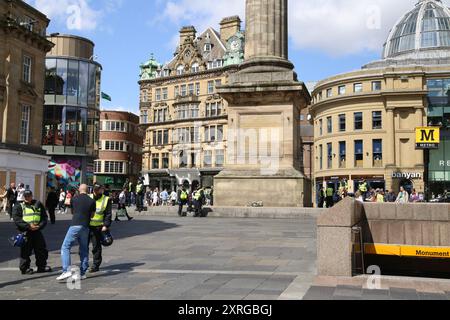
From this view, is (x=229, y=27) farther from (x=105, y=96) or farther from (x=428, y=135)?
(x=428, y=135)

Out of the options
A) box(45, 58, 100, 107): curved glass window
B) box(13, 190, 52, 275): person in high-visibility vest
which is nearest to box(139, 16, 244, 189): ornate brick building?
box(45, 58, 100, 107): curved glass window

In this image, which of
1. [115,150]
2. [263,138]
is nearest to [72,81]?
[115,150]

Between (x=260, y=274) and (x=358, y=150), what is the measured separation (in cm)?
6242

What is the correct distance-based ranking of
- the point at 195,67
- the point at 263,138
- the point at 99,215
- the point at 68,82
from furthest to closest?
the point at 195,67, the point at 68,82, the point at 263,138, the point at 99,215

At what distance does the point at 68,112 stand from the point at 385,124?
41.3 meters

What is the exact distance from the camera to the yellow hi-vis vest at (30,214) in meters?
10.1

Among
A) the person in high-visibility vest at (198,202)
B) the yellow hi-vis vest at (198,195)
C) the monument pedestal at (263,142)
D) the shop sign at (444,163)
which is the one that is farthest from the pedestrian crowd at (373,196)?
the shop sign at (444,163)

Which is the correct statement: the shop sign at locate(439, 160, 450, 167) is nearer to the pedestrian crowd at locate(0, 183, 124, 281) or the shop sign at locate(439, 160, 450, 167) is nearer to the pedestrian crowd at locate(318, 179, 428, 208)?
the pedestrian crowd at locate(318, 179, 428, 208)

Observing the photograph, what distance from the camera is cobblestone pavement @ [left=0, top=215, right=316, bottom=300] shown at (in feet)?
24.3

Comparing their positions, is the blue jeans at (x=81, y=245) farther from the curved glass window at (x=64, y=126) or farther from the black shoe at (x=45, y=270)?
the curved glass window at (x=64, y=126)

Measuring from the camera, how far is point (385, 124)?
218 ft

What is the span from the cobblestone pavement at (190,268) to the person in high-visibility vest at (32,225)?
0.39 m

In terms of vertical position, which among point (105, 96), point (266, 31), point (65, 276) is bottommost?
point (65, 276)
